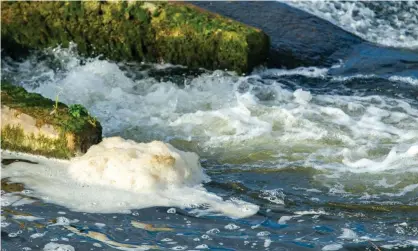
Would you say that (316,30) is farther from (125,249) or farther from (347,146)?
(125,249)

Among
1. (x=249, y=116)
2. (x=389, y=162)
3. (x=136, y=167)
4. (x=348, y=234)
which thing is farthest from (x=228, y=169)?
(x=348, y=234)

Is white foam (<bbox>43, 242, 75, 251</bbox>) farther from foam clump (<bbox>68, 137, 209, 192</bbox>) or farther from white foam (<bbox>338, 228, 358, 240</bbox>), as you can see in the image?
white foam (<bbox>338, 228, 358, 240</bbox>)

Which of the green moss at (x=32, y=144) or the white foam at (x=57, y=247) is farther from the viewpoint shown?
the green moss at (x=32, y=144)

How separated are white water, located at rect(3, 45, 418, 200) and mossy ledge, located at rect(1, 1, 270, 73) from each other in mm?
320

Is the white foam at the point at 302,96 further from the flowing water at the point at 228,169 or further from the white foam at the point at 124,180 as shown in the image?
the white foam at the point at 124,180

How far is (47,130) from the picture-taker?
7.95 meters

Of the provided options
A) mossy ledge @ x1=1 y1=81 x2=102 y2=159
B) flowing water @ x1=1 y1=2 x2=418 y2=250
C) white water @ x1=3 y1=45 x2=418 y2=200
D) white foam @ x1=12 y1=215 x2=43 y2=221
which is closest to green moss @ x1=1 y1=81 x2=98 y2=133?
mossy ledge @ x1=1 y1=81 x2=102 y2=159

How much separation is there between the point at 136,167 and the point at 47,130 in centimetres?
119

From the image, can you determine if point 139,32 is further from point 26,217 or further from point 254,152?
point 26,217

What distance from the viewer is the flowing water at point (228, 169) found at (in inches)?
257

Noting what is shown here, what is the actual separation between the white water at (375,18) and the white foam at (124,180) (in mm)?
5594

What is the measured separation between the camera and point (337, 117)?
9.37 m

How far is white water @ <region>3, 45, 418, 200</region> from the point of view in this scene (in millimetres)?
8266

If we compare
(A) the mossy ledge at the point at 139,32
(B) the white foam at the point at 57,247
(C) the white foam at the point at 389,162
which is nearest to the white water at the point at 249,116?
(C) the white foam at the point at 389,162
